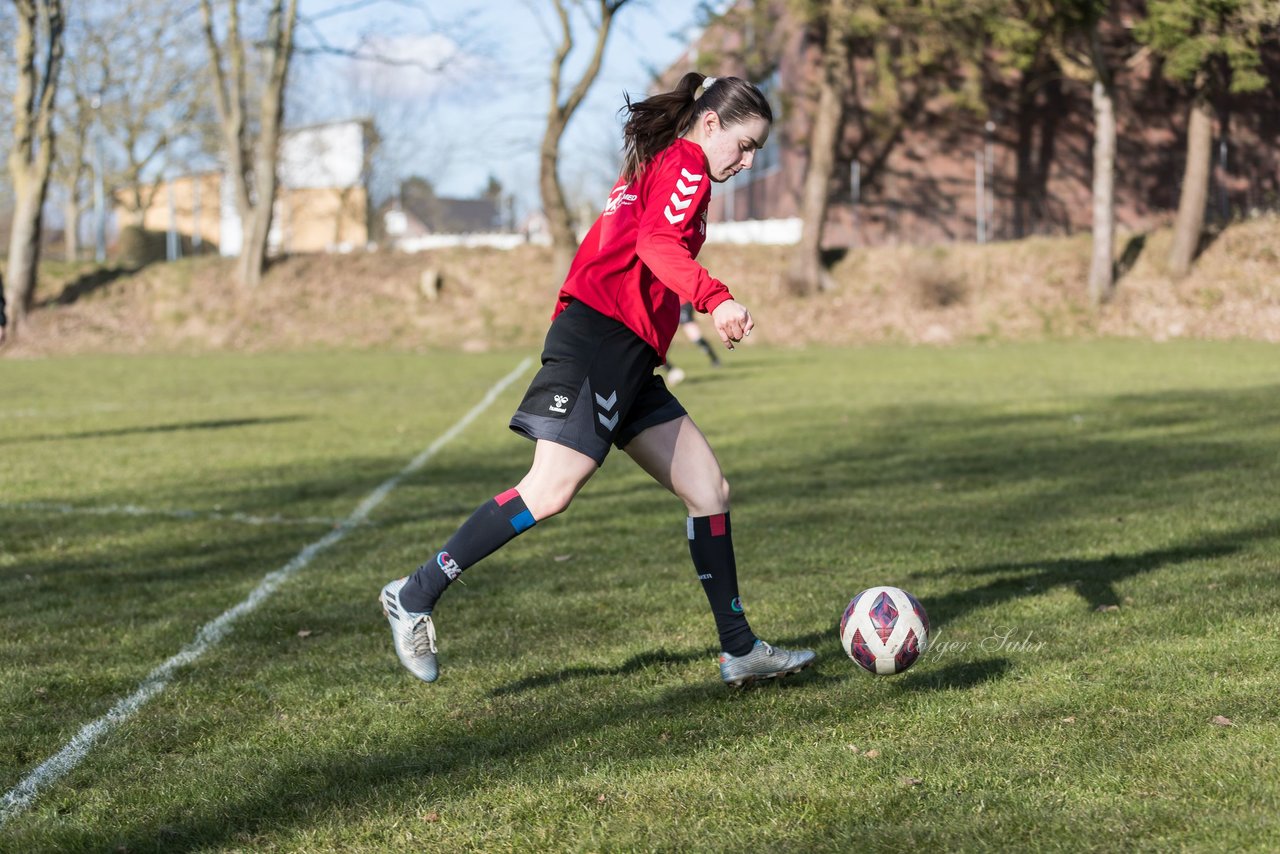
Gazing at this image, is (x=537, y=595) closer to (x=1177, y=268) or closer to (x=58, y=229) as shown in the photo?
(x=1177, y=268)

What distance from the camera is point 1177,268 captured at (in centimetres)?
2895

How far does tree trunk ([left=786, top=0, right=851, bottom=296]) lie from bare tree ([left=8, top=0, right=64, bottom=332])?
56.8 ft

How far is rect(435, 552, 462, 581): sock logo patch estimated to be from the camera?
170 inches

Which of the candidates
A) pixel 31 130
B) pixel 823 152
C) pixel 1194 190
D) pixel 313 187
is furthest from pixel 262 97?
pixel 313 187

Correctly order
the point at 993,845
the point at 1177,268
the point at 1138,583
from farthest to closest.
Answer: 1. the point at 1177,268
2. the point at 1138,583
3. the point at 993,845

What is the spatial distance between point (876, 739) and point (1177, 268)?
27788mm

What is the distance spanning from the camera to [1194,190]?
2834 centimetres

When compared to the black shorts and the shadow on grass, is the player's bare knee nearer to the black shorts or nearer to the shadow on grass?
the black shorts

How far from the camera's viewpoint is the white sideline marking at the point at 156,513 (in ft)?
27.5

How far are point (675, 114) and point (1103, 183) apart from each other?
26176 millimetres

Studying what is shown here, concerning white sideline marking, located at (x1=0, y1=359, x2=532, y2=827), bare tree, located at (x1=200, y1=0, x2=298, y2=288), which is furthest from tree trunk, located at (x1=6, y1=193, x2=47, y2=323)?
white sideline marking, located at (x1=0, y1=359, x2=532, y2=827)

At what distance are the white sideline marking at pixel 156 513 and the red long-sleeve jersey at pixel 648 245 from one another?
4362 millimetres

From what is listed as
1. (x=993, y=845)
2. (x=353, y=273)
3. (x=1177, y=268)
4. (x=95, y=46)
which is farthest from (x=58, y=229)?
(x=993, y=845)

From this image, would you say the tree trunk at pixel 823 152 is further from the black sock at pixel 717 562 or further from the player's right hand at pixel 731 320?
the player's right hand at pixel 731 320
